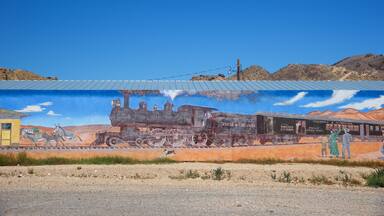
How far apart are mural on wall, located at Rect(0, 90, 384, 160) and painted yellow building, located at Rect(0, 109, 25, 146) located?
4 centimetres

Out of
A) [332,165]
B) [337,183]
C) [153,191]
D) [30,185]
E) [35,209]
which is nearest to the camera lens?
[35,209]

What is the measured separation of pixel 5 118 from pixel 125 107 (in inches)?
207

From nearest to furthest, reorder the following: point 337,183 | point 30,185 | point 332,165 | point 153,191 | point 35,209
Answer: point 35,209 → point 153,191 → point 30,185 → point 337,183 → point 332,165

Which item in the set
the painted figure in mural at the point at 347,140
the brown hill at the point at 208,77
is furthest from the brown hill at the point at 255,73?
the painted figure in mural at the point at 347,140

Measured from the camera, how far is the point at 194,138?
23078 millimetres

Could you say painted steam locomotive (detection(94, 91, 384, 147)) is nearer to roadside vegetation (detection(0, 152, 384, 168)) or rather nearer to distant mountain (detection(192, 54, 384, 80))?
roadside vegetation (detection(0, 152, 384, 168))

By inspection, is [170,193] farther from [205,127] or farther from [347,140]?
[347,140]

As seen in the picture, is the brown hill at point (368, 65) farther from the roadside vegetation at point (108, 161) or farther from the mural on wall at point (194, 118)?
the roadside vegetation at point (108, 161)

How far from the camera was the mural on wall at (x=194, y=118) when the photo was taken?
2275 cm

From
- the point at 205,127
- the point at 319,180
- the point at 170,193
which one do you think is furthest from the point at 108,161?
the point at 319,180

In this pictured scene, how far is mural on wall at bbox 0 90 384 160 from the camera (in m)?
22.8


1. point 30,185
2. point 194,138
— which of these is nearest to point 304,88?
point 194,138

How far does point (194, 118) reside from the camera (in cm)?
2291

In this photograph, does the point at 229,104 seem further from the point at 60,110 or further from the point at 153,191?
the point at 153,191
